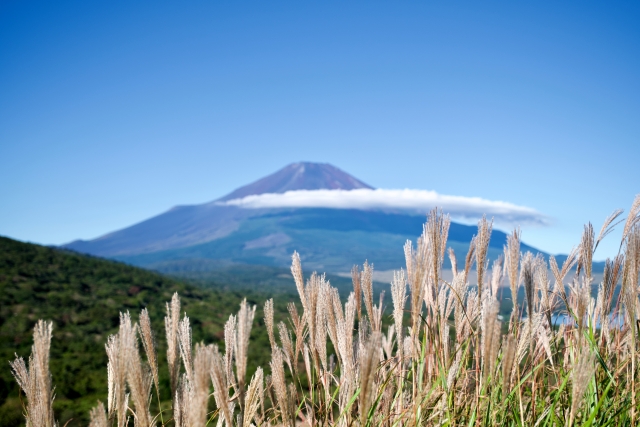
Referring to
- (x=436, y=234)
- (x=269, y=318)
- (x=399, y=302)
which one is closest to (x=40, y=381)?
(x=269, y=318)

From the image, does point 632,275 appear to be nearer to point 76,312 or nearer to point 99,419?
point 99,419

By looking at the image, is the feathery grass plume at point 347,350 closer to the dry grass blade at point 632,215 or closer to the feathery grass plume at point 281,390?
the feathery grass plume at point 281,390

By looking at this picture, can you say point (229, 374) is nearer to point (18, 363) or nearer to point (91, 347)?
point (18, 363)

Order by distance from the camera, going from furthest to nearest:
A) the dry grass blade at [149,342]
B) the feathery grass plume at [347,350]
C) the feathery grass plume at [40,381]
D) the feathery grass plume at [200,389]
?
the feathery grass plume at [347,350] < the dry grass blade at [149,342] < the feathery grass plume at [40,381] < the feathery grass plume at [200,389]

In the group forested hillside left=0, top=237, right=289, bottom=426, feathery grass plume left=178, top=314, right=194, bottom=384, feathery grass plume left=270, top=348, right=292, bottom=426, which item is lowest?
forested hillside left=0, top=237, right=289, bottom=426

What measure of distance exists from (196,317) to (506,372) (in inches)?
1291

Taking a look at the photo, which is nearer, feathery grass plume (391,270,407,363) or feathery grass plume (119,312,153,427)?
feathery grass plume (119,312,153,427)

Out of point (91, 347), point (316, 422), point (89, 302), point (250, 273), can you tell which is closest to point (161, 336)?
point (91, 347)

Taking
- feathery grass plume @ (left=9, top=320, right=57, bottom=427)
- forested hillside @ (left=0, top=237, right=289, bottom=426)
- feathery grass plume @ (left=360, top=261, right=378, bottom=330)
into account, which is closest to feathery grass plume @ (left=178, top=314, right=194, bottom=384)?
feathery grass plume @ (left=9, top=320, right=57, bottom=427)

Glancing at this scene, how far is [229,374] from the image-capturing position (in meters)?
1.69

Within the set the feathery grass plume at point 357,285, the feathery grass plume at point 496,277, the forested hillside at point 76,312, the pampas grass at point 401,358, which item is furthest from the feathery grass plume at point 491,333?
the forested hillside at point 76,312

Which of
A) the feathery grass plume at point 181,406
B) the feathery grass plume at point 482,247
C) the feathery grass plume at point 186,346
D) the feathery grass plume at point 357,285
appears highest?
the feathery grass plume at point 482,247

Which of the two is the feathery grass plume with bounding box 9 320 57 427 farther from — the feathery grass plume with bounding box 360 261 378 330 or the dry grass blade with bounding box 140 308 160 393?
the feathery grass plume with bounding box 360 261 378 330

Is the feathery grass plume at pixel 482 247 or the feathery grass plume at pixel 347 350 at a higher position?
the feathery grass plume at pixel 482 247
